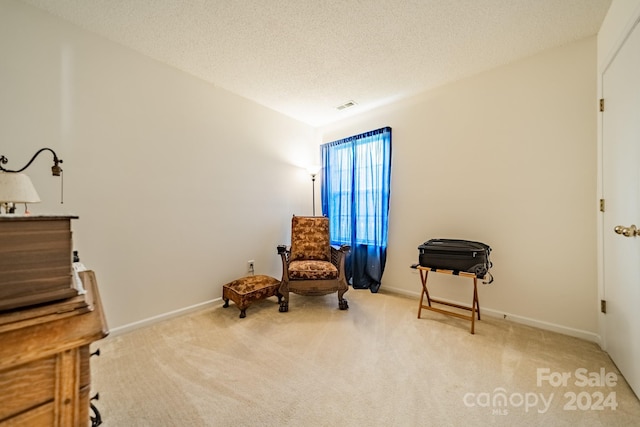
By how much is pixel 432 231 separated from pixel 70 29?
12.7 feet

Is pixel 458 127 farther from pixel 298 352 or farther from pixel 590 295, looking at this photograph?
pixel 298 352

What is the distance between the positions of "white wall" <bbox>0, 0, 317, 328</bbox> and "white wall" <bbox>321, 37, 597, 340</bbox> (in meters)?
2.15

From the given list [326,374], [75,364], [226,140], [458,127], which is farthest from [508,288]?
[226,140]

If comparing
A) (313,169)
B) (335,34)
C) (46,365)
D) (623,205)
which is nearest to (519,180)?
(623,205)

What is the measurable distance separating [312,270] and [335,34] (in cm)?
225

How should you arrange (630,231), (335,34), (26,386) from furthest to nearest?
(335,34) → (630,231) → (26,386)

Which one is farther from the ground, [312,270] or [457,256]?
[457,256]

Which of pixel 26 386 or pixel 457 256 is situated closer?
pixel 26 386

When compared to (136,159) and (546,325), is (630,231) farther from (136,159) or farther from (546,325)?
(136,159)

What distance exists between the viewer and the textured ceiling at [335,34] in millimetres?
1786

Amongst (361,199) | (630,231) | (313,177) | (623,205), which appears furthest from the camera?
(313,177)

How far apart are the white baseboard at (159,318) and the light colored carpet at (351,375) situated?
53 mm

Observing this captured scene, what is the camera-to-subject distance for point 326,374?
1.63 metres

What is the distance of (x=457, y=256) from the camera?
2229mm
